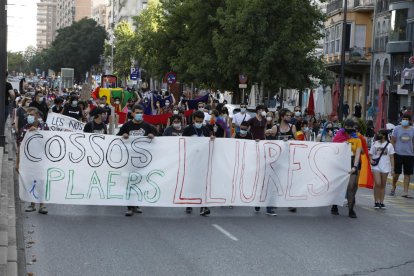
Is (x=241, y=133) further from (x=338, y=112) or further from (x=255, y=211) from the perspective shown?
(x=338, y=112)

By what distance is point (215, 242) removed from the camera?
11.4 m

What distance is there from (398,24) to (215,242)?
129 ft

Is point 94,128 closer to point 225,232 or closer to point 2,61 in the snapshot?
point 225,232

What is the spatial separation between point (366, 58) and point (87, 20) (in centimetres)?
8906

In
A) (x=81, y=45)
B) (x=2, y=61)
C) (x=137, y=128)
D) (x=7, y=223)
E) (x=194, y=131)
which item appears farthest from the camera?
(x=81, y=45)

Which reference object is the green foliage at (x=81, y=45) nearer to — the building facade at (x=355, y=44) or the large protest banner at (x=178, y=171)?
the building facade at (x=355, y=44)

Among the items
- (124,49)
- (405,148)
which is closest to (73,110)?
(405,148)

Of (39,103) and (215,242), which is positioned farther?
(39,103)

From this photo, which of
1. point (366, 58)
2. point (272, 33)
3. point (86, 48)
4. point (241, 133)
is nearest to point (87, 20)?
point (86, 48)

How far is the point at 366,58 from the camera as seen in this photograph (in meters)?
54.8

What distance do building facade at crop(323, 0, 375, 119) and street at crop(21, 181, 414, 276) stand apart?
40.6m

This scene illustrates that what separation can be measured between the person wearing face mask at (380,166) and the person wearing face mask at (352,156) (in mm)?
1054

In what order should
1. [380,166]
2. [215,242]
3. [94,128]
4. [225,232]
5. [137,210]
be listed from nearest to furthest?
[215,242] < [225,232] < [137,210] < [94,128] < [380,166]

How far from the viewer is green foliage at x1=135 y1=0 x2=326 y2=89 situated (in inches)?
1601
